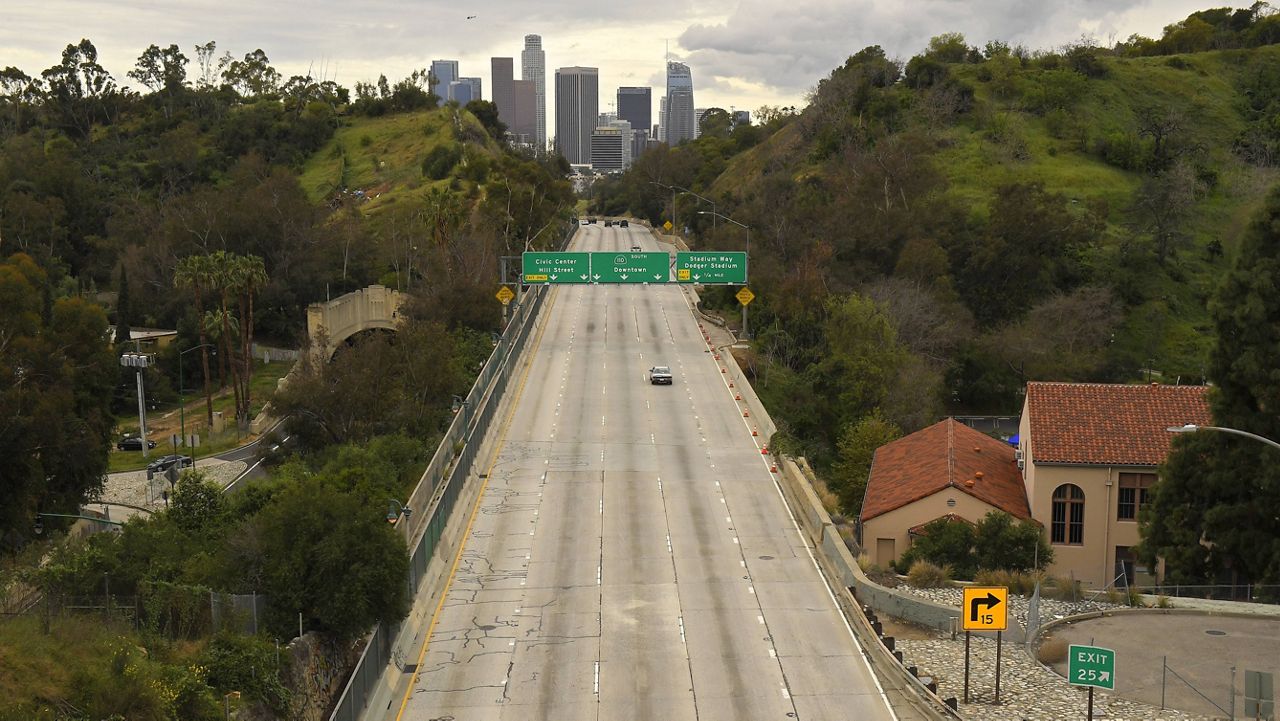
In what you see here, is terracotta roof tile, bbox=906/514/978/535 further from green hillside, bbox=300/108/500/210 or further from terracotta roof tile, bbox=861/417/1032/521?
green hillside, bbox=300/108/500/210

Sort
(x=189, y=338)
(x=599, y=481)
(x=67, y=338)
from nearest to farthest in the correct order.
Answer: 1. (x=599, y=481)
2. (x=67, y=338)
3. (x=189, y=338)

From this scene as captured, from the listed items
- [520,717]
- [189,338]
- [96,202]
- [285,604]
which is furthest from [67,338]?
[96,202]

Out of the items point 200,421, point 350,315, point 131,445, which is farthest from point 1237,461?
point 350,315

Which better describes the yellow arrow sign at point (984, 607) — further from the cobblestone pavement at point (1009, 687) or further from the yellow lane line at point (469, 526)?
the yellow lane line at point (469, 526)

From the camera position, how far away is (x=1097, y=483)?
4025 centimetres

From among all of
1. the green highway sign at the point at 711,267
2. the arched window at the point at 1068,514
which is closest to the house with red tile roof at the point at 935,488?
the arched window at the point at 1068,514

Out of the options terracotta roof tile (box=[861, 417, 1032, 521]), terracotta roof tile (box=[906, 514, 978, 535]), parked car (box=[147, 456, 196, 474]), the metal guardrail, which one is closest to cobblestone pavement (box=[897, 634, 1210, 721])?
terracotta roof tile (box=[906, 514, 978, 535])

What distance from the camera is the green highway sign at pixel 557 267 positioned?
73.8 metres

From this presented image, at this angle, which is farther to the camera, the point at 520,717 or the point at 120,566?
the point at 120,566

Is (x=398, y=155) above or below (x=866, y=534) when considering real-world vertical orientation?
above

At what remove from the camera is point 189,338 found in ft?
285

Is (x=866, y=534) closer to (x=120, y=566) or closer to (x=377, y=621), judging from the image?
(x=377, y=621)

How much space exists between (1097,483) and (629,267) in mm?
39117

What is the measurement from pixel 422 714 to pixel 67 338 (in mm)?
29597
